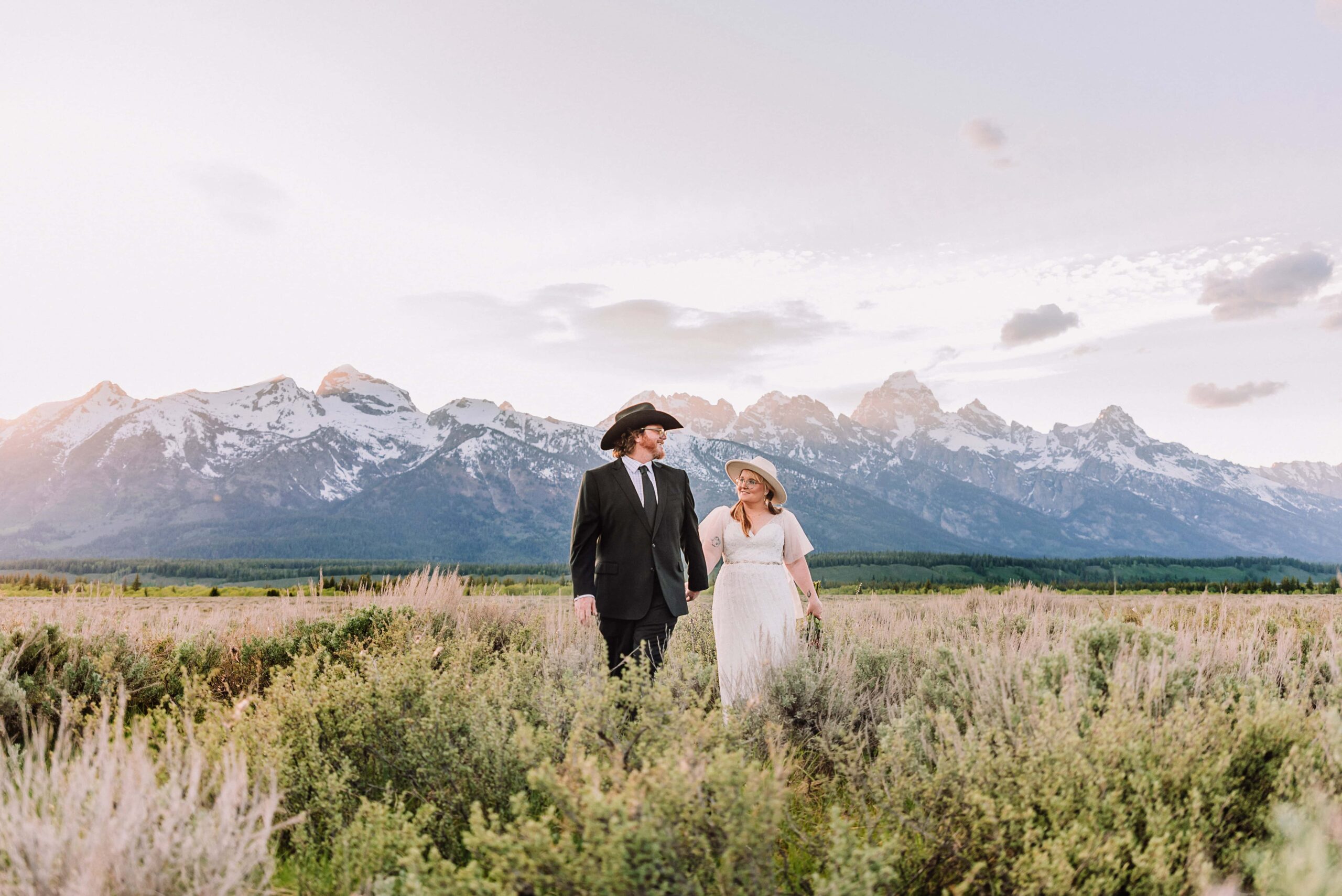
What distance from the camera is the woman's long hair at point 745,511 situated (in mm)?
6445

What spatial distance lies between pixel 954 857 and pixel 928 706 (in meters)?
2.97

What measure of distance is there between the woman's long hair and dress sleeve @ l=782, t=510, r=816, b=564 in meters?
0.10

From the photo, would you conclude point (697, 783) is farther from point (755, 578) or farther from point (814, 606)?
point (814, 606)

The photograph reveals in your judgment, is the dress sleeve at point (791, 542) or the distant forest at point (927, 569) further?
the distant forest at point (927, 569)

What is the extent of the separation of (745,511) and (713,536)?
356mm

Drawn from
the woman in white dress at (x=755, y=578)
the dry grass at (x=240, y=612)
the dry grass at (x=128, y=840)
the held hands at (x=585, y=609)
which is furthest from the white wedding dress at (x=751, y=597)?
the dry grass at (x=240, y=612)

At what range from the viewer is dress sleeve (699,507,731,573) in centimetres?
644

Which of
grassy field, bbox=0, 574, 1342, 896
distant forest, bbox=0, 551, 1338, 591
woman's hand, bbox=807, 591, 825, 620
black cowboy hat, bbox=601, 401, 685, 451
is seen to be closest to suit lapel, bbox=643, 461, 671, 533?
black cowboy hat, bbox=601, 401, 685, 451

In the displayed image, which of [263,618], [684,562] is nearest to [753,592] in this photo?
[684,562]

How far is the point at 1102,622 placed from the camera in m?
5.46

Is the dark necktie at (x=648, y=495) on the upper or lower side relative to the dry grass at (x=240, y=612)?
upper

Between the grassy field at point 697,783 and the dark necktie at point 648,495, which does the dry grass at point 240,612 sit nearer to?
the grassy field at point 697,783

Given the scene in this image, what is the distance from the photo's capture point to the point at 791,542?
6.55 metres

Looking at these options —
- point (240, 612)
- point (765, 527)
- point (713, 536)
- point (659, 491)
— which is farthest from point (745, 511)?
point (240, 612)
